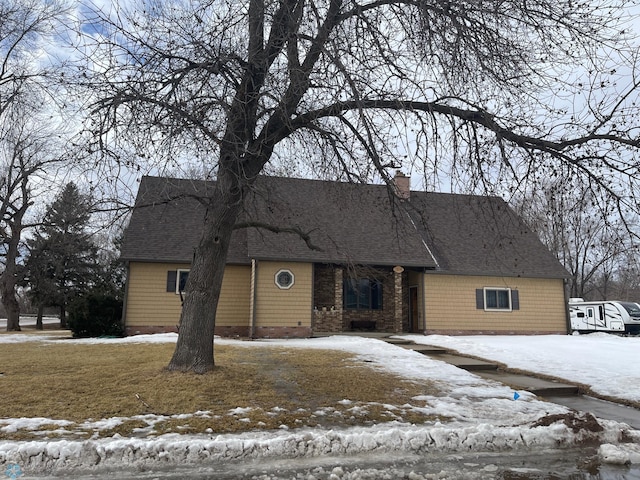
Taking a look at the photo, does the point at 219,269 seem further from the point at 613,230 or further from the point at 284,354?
the point at 613,230

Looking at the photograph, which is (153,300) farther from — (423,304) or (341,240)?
(423,304)

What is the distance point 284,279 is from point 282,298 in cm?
72

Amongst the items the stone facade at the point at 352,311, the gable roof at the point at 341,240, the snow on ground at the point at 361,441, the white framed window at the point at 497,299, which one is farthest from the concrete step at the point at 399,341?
the snow on ground at the point at 361,441

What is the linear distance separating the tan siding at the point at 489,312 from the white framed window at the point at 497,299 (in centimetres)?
21

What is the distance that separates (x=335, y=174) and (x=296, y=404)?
418 cm

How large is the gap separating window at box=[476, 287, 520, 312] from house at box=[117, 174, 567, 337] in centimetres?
4

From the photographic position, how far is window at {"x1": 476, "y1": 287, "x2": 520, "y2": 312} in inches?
752

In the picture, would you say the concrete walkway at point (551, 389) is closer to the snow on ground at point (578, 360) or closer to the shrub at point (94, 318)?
the snow on ground at point (578, 360)

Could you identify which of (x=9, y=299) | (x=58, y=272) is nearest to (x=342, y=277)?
(x=9, y=299)

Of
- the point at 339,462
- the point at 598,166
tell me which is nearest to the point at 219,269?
the point at 339,462

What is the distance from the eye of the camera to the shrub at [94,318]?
1712cm

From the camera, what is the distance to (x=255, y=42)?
756 cm

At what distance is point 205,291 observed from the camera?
25.9ft

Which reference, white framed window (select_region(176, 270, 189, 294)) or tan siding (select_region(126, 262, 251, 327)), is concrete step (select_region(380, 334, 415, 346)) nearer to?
tan siding (select_region(126, 262, 251, 327))
